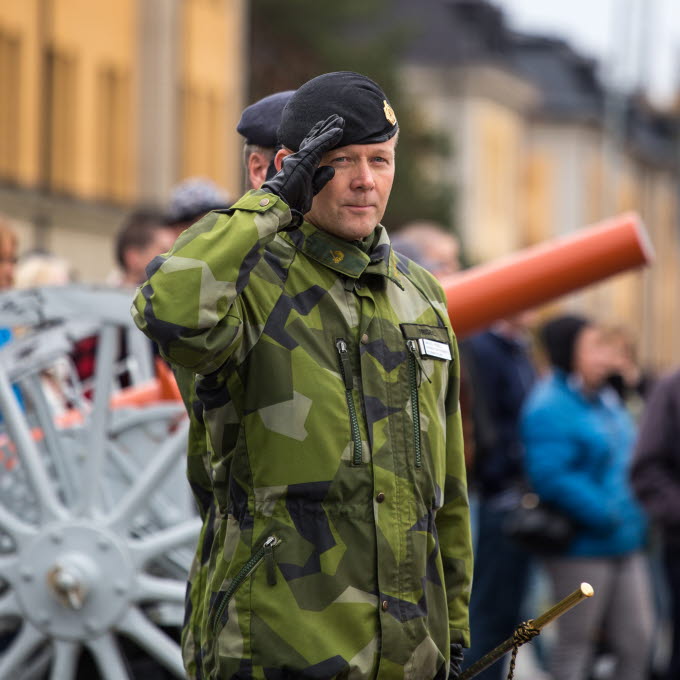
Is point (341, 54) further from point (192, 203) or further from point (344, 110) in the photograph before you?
point (344, 110)

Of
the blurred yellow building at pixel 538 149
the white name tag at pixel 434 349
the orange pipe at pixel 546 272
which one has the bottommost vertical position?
the blurred yellow building at pixel 538 149

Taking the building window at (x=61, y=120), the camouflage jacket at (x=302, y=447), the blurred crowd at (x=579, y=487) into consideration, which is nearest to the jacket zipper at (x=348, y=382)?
the camouflage jacket at (x=302, y=447)

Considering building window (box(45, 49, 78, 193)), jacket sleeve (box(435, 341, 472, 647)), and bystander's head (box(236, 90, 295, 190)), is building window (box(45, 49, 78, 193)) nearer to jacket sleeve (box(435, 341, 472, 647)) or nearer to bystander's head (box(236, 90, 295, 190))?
bystander's head (box(236, 90, 295, 190))

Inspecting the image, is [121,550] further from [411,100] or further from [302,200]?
[411,100]

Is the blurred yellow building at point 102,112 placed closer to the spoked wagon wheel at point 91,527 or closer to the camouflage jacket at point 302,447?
the spoked wagon wheel at point 91,527

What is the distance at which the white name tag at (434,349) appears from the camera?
362cm

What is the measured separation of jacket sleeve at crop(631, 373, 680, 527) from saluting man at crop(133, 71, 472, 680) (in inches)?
165

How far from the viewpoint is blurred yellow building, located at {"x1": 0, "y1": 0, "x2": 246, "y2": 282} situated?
2114 centimetres

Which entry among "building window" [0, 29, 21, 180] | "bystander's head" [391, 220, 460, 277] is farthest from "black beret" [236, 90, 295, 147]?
"building window" [0, 29, 21, 180]

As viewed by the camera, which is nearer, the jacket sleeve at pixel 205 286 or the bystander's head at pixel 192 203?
the jacket sleeve at pixel 205 286

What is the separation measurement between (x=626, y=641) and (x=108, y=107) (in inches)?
687

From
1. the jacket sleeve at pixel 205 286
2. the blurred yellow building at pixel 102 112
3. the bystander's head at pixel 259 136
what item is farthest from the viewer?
the blurred yellow building at pixel 102 112

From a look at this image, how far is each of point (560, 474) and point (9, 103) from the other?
1431 centimetres

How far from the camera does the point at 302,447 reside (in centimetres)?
343
